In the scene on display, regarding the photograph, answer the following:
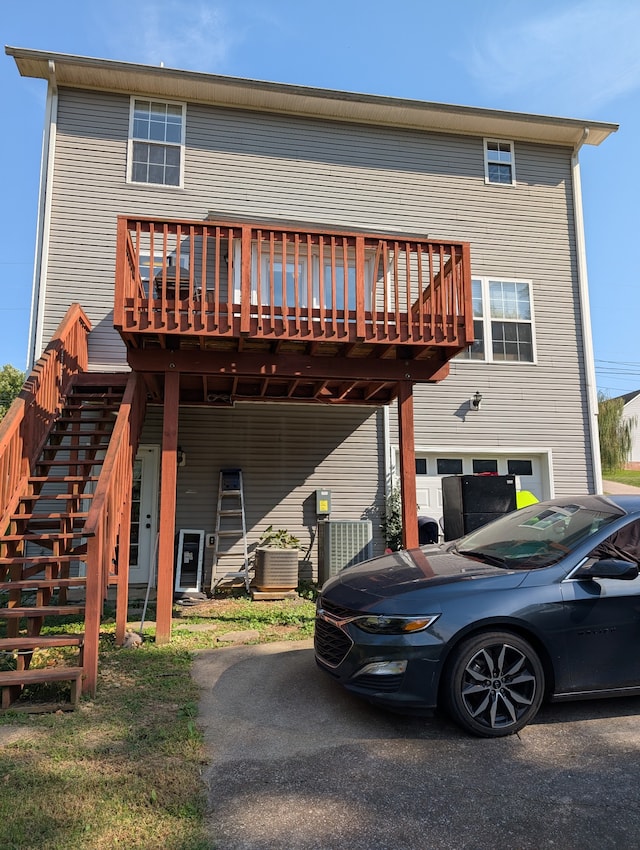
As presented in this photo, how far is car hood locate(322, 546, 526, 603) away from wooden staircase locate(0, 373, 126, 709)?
2.01 m

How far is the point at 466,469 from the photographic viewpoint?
9.63 meters

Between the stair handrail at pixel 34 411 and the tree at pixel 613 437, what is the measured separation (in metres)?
28.6

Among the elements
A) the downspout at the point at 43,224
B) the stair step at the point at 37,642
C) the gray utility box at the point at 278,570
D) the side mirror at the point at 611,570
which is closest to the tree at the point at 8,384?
the downspout at the point at 43,224

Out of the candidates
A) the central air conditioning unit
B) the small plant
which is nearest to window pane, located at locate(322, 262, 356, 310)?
the central air conditioning unit

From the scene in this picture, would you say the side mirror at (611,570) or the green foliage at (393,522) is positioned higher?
the green foliage at (393,522)

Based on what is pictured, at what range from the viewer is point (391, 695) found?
340cm

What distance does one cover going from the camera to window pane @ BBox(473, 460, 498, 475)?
9.70 m

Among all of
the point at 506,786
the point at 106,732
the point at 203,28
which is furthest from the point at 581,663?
the point at 203,28

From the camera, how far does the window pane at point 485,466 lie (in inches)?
382

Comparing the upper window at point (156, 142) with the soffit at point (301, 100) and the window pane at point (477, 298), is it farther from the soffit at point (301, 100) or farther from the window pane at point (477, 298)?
the window pane at point (477, 298)

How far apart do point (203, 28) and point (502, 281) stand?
624 cm

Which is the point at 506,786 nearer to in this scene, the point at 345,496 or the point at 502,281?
the point at 345,496

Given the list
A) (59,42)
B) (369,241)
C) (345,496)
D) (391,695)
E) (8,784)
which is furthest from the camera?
(345,496)

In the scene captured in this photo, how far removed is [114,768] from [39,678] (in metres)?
1.18
